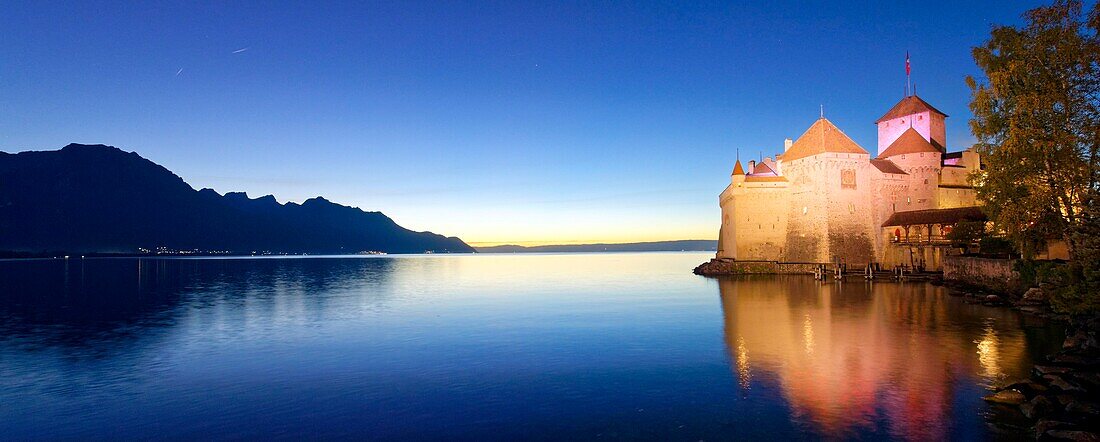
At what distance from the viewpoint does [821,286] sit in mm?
35531

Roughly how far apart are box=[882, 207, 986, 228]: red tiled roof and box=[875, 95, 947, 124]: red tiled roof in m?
11.8

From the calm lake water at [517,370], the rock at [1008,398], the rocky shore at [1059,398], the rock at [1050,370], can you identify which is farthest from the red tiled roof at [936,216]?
the rock at [1008,398]

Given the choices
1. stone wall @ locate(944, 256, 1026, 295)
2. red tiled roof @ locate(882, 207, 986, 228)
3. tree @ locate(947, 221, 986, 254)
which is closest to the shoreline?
stone wall @ locate(944, 256, 1026, 295)

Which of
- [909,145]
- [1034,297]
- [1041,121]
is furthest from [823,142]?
[1041,121]

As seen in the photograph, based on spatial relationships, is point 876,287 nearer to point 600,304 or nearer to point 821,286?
point 821,286

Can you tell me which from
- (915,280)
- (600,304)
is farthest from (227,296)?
(915,280)

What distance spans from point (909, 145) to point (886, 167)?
11.1ft

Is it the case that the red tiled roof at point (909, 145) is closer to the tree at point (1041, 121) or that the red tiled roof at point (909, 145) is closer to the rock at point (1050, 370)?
the tree at point (1041, 121)

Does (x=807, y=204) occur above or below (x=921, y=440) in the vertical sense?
above

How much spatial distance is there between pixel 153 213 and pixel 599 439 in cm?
22407

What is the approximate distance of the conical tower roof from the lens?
1660 inches

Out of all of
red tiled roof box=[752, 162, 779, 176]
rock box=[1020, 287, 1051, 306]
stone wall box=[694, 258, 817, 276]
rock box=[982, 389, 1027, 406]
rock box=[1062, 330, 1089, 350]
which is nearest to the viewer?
rock box=[982, 389, 1027, 406]

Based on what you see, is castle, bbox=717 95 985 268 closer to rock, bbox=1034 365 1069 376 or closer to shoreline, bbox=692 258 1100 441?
shoreline, bbox=692 258 1100 441

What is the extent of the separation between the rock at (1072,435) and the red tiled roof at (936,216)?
33.5 meters
